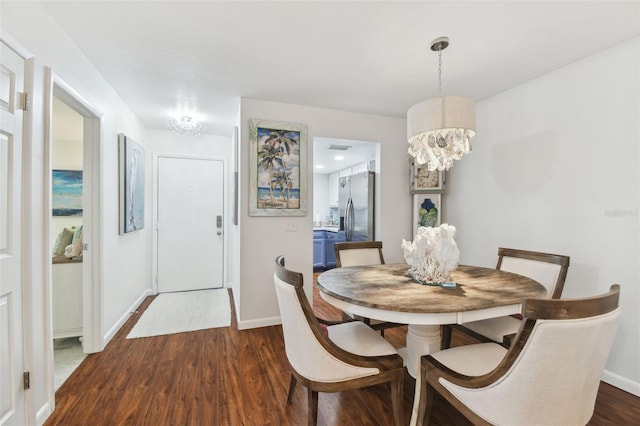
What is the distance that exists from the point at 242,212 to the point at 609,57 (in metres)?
3.25

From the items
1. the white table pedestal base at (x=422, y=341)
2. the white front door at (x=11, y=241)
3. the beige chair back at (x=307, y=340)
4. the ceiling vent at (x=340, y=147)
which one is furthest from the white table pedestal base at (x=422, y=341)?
the ceiling vent at (x=340, y=147)

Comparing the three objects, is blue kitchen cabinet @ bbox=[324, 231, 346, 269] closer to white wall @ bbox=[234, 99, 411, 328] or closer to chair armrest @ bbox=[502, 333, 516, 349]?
white wall @ bbox=[234, 99, 411, 328]

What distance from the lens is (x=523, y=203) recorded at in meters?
2.56

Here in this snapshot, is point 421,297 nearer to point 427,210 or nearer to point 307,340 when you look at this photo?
point 307,340

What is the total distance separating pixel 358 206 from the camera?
4496 millimetres

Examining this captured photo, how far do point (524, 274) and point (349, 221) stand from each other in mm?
2984

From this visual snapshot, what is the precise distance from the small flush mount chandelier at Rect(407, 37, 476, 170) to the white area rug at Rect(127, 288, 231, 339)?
2594 mm

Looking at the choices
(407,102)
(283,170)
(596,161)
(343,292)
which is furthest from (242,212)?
(596,161)

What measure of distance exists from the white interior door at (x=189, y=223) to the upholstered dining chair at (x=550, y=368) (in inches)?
150

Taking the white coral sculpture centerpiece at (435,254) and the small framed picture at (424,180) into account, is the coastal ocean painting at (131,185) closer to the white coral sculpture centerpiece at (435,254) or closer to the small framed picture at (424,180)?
the white coral sculpture centerpiece at (435,254)

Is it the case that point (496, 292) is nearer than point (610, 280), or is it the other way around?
point (496, 292)

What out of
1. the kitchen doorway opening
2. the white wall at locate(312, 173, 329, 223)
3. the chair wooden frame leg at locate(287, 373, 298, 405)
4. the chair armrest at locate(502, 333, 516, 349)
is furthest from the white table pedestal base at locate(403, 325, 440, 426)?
the white wall at locate(312, 173, 329, 223)

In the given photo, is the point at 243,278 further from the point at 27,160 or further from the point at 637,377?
the point at 637,377

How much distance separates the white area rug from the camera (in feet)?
9.13
